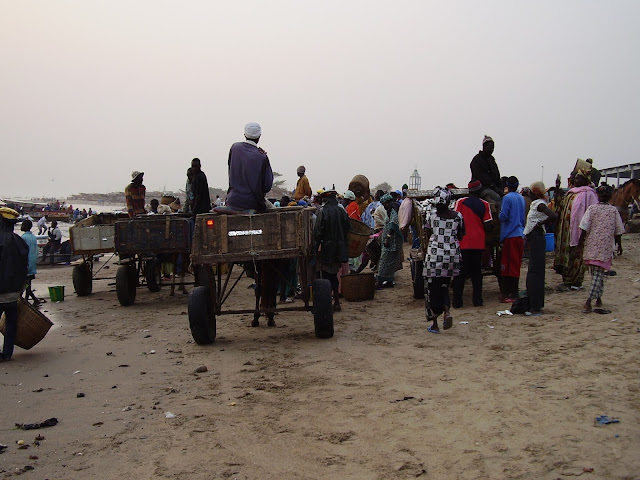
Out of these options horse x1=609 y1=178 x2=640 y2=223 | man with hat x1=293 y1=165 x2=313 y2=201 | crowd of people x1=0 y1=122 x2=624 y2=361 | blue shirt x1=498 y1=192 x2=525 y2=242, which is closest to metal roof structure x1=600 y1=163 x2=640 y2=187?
horse x1=609 y1=178 x2=640 y2=223

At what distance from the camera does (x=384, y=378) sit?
6508 millimetres

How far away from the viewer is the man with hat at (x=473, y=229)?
10.2 metres

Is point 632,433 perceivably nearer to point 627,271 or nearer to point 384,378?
point 384,378

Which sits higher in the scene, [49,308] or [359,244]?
[359,244]

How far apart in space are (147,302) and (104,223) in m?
2.35

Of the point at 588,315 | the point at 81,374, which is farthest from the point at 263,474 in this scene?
the point at 588,315

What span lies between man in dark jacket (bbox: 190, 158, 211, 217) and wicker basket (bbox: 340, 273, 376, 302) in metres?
3.49

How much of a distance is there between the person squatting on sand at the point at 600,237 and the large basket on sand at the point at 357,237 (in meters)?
3.98

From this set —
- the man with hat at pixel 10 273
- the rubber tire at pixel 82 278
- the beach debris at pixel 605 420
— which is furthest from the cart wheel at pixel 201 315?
the rubber tire at pixel 82 278

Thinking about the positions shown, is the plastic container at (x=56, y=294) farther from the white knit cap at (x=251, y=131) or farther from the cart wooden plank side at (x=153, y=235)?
the white knit cap at (x=251, y=131)

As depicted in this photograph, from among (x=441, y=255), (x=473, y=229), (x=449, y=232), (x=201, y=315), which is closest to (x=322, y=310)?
(x=201, y=315)

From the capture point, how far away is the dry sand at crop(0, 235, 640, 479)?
4496 millimetres

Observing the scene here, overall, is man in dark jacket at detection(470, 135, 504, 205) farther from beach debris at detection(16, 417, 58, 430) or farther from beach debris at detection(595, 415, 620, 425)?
beach debris at detection(16, 417, 58, 430)

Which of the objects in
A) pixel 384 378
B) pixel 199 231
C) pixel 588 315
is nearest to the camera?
pixel 384 378
